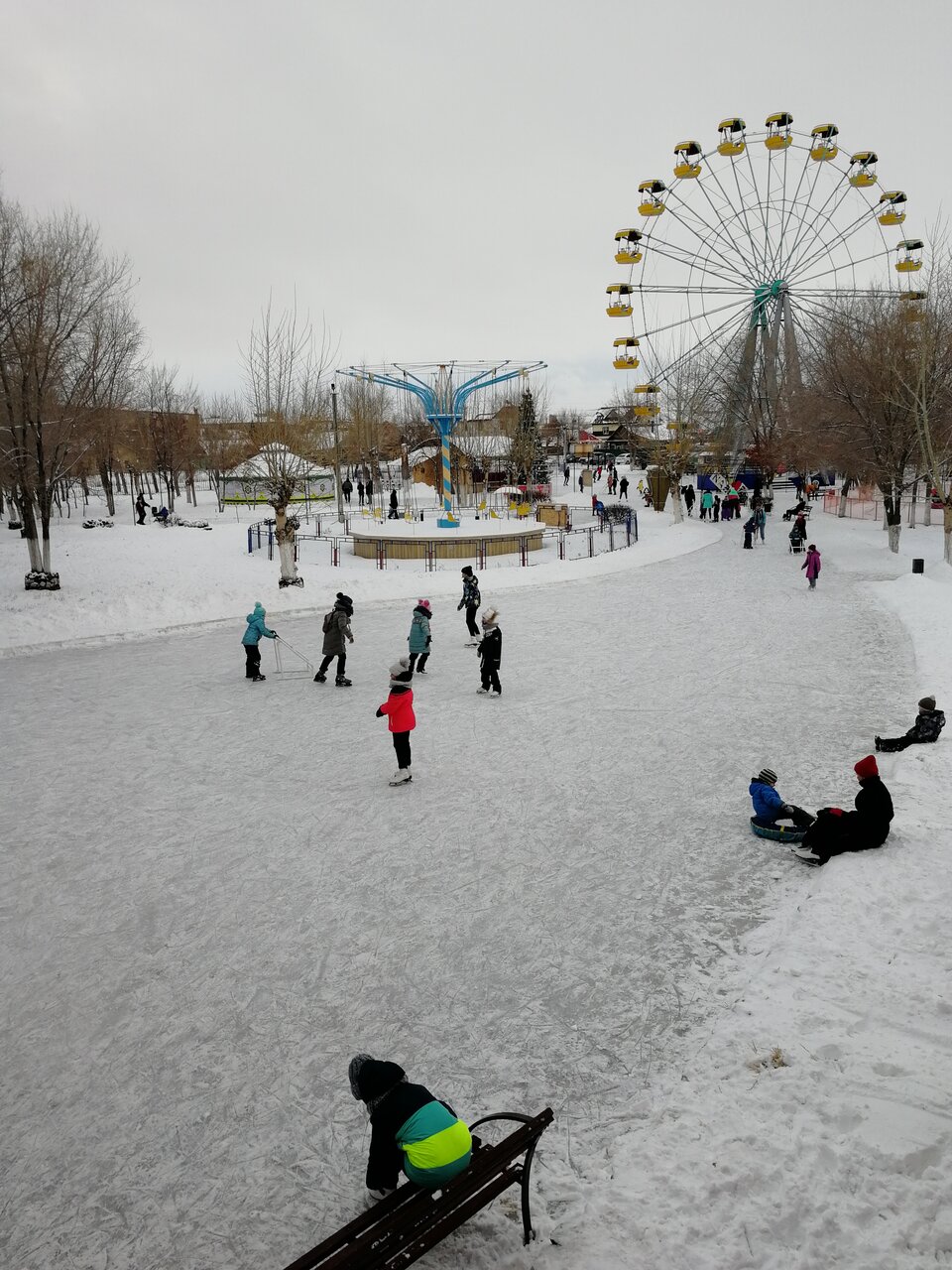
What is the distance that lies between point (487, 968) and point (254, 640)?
7769mm

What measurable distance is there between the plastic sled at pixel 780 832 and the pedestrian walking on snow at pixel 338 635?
6.20m

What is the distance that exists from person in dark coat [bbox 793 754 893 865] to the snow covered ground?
21 centimetres

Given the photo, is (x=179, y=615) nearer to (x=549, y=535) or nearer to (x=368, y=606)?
(x=368, y=606)

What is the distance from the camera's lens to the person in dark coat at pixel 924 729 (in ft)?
26.4

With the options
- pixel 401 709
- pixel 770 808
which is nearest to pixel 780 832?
pixel 770 808

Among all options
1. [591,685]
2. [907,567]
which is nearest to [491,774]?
[591,685]

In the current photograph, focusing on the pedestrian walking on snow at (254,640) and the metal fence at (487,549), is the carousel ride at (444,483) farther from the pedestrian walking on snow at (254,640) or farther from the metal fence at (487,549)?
the pedestrian walking on snow at (254,640)

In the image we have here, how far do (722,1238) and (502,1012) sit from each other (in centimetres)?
170

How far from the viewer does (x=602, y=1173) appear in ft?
11.4

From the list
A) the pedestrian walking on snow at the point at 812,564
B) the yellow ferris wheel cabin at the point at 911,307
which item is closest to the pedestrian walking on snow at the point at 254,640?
the pedestrian walking on snow at the point at 812,564

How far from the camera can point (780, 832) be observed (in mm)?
6512

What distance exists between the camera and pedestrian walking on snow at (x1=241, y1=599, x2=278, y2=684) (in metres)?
11.5

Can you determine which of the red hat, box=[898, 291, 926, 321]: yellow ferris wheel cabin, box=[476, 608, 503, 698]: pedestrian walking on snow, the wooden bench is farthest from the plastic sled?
box=[898, 291, 926, 321]: yellow ferris wheel cabin

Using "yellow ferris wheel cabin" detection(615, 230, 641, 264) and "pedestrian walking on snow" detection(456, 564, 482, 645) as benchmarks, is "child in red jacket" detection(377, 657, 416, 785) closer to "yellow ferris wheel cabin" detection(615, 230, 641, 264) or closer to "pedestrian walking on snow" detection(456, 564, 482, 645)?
"pedestrian walking on snow" detection(456, 564, 482, 645)
